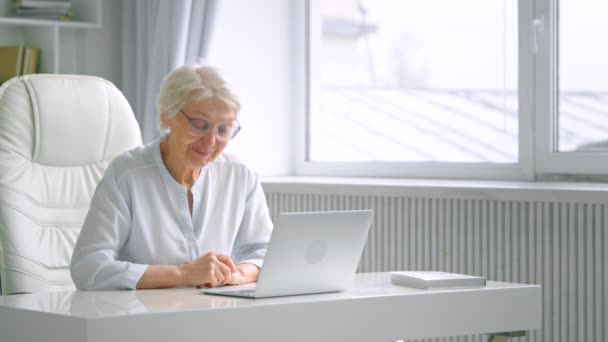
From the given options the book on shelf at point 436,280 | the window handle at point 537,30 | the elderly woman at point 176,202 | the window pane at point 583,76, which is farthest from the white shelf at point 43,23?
the book on shelf at point 436,280

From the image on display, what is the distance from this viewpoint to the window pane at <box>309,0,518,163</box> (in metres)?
3.60

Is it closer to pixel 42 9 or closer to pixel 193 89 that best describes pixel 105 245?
pixel 193 89

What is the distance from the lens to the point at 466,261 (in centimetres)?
331

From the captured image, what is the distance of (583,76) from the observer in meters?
3.35

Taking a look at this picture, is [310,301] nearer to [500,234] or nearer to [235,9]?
[500,234]

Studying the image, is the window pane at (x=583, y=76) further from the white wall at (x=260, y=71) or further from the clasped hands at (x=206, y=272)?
the clasped hands at (x=206, y=272)

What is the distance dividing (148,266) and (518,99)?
184cm

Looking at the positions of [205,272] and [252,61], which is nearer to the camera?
[205,272]

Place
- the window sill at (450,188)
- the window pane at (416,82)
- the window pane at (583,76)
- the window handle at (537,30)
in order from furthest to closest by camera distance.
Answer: the window pane at (416,82)
the window handle at (537,30)
the window pane at (583,76)
the window sill at (450,188)

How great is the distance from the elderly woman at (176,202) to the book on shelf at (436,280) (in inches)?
14.0

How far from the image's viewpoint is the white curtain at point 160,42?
3818 millimetres

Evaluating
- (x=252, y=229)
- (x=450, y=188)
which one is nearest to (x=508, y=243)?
(x=450, y=188)

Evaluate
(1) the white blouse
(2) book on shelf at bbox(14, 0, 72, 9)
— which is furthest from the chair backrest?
(2) book on shelf at bbox(14, 0, 72, 9)

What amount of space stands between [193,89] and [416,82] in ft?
5.79
